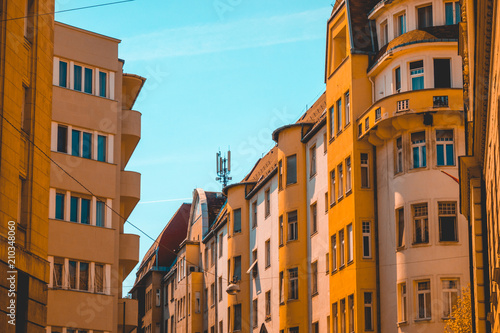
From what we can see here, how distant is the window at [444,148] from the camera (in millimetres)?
44250

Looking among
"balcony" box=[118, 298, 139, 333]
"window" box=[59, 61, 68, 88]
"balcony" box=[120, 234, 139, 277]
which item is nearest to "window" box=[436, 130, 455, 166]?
"balcony" box=[120, 234, 139, 277]

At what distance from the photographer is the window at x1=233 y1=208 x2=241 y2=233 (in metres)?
66.6

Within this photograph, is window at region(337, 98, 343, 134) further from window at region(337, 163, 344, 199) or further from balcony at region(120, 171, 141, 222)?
balcony at region(120, 171, 141, 222)

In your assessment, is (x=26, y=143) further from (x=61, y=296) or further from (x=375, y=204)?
(x=375, y=204)

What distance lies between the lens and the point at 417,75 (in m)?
45.3

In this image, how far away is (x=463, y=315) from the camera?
38812 mm

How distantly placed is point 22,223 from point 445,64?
834 inches

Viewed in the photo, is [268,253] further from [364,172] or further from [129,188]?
[364,172]

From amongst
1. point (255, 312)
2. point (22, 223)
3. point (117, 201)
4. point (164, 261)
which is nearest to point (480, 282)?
point (22, 223)

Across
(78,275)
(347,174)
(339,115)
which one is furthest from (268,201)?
(78,275)

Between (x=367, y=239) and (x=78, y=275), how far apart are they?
12.4 meters

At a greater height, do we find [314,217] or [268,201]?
[268,201]

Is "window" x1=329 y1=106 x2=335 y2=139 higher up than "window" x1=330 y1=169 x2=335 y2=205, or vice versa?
"window" x1=329 y1=106 x2=335 y2=139

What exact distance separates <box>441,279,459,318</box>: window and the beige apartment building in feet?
44.9
